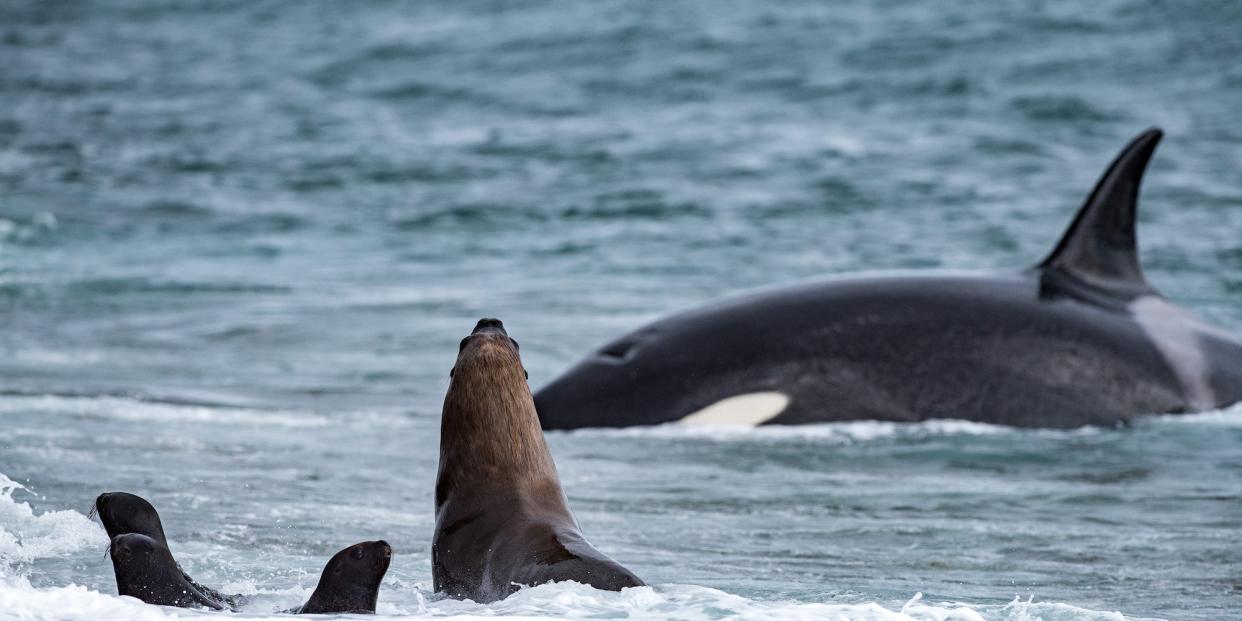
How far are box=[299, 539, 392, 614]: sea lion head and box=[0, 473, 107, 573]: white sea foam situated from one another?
1354mm

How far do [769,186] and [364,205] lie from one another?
4.49 m

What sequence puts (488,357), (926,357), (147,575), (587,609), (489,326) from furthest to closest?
1. (926,357)
2. (489,326)
3. (488,357)
4. (147,575)
5. (587,609)

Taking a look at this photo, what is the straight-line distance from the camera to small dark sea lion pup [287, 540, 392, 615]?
15.0 ft

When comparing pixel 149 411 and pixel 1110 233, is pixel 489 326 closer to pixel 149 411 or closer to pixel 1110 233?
pixel 149 411

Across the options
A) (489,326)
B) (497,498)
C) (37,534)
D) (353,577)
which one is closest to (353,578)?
(353,577)

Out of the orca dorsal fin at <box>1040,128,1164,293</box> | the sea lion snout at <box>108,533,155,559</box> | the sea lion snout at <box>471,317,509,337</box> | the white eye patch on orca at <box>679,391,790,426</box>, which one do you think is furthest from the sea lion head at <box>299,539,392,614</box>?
the orca dorsal fin at <box>1040,128,1164,293</box>

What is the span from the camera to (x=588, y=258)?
16.6 metres

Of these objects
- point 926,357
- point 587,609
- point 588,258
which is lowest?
point 588,258

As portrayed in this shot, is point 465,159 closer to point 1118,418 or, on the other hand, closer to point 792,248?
point 792,248

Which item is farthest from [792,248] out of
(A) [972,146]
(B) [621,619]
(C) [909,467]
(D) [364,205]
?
(B) [621,619]

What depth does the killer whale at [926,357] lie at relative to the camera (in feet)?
29.9

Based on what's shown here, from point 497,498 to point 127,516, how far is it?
0.99 m

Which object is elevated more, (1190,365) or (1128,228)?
(1128,228)

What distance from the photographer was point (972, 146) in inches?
940
